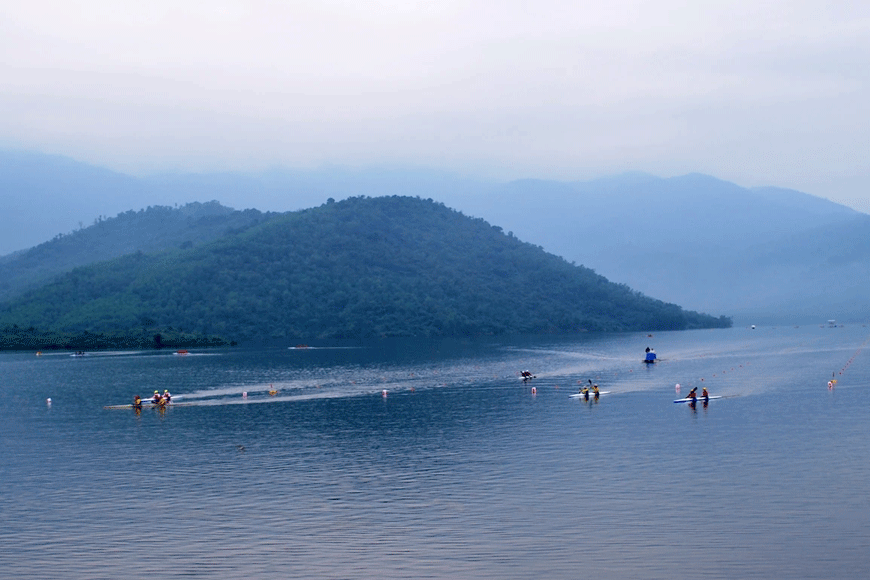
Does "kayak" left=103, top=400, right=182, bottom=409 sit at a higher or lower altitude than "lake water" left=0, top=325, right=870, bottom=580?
higher

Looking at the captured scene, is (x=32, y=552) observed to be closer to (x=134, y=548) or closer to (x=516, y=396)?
(x=134, y=548)

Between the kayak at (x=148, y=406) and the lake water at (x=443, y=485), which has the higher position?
the kayak at (x=148, y=406)

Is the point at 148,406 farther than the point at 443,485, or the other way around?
the point at 148,406

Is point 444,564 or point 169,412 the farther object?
point 169,412

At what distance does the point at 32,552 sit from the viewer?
1496 inches

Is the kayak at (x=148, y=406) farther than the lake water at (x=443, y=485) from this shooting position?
Yes

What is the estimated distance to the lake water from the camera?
35.9 metres

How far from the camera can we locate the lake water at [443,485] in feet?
118

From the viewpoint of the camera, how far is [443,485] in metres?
49.2

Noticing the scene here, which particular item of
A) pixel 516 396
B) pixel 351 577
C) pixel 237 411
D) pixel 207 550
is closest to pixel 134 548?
pixel 207 550

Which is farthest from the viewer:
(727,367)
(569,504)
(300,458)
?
(727,367)

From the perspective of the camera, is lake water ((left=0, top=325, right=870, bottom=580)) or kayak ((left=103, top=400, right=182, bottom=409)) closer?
lake water ((left=0, top=325, right=870, bottom=580))

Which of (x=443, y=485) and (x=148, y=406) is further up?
(x=148, y=406)

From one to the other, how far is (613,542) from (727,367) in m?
103
